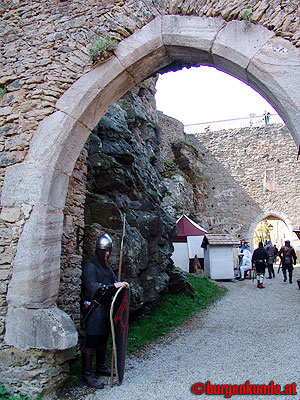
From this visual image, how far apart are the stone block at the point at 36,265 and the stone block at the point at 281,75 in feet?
8.55

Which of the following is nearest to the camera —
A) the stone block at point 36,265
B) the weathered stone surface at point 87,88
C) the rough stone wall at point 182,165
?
the stone block at point 36,265

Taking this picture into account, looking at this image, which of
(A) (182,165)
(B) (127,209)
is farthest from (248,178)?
(B) (127,209)

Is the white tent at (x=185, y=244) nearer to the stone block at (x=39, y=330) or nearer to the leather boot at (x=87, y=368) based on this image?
the leather boot at (x=87, y=368)

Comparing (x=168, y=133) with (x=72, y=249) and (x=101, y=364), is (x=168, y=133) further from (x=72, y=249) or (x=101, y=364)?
(x=101, y=364)

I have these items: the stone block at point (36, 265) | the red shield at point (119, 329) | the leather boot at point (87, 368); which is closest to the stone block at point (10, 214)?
the stone block at point (36, 265)

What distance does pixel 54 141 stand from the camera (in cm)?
365

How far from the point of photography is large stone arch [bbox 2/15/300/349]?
3.14m

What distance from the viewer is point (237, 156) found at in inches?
762

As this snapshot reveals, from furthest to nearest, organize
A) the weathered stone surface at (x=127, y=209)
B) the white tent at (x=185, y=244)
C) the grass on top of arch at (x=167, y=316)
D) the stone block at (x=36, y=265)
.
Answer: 1. the white tent at (x=185, y=244)
2. the weathered stone surface at (x=127, y=209)
3. the grass on top of arch at (x=167, y=316)
4. the stone block at (x=36, y=265)

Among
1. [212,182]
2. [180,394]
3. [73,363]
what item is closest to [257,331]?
[180,394]

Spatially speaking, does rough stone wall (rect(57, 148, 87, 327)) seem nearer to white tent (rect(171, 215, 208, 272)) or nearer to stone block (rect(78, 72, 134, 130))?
stone block (rect(78, 72, 134, 130))

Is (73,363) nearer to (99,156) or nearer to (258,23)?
(99,156)

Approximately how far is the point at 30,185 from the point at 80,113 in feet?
3.28

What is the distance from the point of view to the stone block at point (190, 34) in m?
3.42
